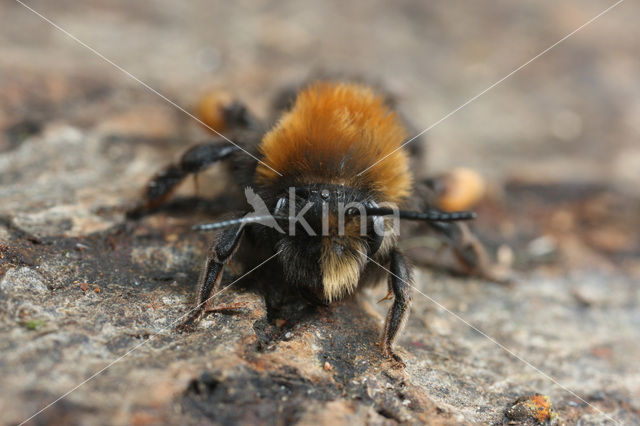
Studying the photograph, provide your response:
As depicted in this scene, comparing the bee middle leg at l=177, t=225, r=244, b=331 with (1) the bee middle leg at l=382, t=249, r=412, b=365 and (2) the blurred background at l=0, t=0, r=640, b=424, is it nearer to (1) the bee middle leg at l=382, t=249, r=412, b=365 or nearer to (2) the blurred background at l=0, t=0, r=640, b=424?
(2) the blurred background at l=0, t=0, r=640, b=424

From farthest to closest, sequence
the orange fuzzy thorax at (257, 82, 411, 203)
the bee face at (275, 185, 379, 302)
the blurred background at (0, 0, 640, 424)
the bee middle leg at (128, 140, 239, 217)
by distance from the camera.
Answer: the blurred background at (0, 0, 640, 424)
the bee middle leg at (128, 140, 239, 217)
the orange fuzzy thorax at (257, 82, 411, 203)
the bee face at (275, 185, 379, 302)

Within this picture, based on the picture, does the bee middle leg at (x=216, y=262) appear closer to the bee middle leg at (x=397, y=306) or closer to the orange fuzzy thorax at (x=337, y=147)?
the orange fuzzy thorax at (x=337, y=147)

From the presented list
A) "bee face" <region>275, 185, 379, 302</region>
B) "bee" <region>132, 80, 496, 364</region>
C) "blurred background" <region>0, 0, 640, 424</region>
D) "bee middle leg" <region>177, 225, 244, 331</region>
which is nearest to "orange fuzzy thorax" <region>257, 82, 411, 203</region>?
"bee" <region>132, 80, 496, 364</region>

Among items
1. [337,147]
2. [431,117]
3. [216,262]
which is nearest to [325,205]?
[337,147]

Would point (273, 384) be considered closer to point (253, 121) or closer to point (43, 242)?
point (43, 242)

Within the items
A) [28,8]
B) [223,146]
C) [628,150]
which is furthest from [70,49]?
[628,150]

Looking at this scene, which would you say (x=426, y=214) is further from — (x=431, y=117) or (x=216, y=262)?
(x=431, y=117)
